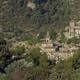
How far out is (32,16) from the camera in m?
63.7

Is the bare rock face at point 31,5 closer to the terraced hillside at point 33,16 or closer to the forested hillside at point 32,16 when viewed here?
the forested hillside at point 32,16

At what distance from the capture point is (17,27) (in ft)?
186

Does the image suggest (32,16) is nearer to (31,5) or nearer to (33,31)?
(31,5)

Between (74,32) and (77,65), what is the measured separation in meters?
26.4

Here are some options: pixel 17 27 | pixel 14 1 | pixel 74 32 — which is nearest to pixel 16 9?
pixel 14 1

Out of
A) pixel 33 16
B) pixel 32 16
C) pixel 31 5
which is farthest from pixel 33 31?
pixel 31 5

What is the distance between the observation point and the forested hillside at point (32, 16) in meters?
56.4

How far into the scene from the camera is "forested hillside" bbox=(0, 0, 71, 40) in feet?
185

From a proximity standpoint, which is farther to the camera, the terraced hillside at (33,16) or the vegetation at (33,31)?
the terraced hillside at (33,16)

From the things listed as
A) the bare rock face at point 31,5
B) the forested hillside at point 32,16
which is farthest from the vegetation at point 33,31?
the bare rock face at point 31,5

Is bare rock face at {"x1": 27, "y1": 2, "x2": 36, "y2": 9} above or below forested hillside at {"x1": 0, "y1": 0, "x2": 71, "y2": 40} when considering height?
above

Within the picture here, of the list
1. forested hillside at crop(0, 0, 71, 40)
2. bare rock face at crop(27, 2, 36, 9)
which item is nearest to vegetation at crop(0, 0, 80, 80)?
forested hillside at crop(0, 0, 71, 40)

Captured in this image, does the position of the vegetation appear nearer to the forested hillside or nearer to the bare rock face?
the forested hillside

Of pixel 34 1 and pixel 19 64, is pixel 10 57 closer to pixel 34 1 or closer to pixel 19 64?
pixel 19 64
